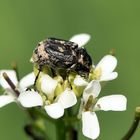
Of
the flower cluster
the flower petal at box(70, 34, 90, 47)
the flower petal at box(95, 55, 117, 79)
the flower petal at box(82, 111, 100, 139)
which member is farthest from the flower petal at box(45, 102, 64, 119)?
the flower petal at box(70, 34, 90, 47)

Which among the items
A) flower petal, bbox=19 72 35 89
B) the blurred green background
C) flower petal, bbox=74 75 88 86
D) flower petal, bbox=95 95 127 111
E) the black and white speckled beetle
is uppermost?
the black and white speckled beetle

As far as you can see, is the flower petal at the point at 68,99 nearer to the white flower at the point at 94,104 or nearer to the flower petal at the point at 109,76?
the white flower at the point at 94,104

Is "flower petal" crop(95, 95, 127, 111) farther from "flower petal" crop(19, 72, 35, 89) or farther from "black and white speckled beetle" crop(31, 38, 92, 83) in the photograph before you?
"flower petal" crop(19, 72, 35, 89)

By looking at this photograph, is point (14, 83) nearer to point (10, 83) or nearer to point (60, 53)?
point (10, 83)

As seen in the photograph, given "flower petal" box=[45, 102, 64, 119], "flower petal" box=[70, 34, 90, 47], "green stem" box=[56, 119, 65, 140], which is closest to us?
"flower petal" box=[45, 102, 64, 119]

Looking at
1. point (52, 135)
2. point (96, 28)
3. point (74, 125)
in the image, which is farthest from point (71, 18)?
point (74, 125)

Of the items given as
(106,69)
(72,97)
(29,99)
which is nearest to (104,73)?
(106,69)

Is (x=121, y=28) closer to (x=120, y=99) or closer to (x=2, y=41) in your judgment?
(x=2, y=41)

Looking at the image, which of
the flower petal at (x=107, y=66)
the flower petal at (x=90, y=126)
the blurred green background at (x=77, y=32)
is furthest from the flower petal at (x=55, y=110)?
the blurred green background at (x=77, y=32)
